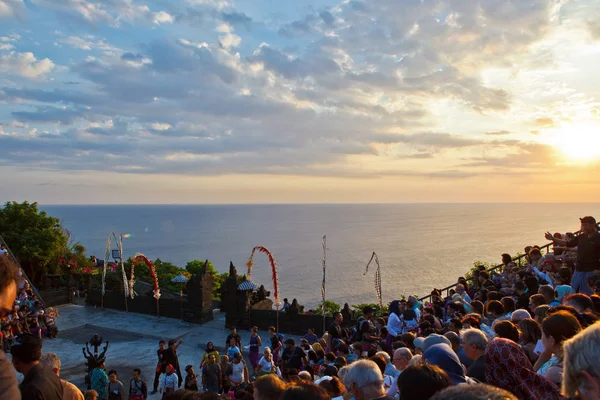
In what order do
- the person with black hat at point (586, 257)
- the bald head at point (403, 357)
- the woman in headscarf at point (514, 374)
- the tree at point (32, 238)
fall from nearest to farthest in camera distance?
the woman in headscarf at point (514, 374)
the bald head at point (403, 357)
the person with black hat at point (586, 257)
the tree at point (32, 238)

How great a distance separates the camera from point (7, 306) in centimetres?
266

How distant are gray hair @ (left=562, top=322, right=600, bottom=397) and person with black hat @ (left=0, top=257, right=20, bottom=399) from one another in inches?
128

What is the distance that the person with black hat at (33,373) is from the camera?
3.53 meters

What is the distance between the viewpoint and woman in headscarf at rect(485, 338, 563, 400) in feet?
12.0

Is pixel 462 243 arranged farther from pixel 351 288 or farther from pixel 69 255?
pixel 69 255

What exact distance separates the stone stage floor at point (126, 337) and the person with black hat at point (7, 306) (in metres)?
12.9

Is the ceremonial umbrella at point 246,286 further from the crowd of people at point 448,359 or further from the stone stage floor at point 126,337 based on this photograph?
the crowd of people at point 448,359

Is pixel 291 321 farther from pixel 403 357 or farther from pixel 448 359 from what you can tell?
pixel 448 359

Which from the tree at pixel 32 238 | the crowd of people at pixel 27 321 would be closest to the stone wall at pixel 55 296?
the crowd of people at pixel 27 321

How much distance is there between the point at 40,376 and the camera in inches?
143

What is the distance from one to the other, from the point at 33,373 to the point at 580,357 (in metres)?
4.24

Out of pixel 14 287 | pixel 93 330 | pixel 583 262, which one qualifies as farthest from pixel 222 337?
pixel 14 287

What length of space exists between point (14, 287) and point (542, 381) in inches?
170

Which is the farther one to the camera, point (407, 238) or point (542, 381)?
point (407, 238)
